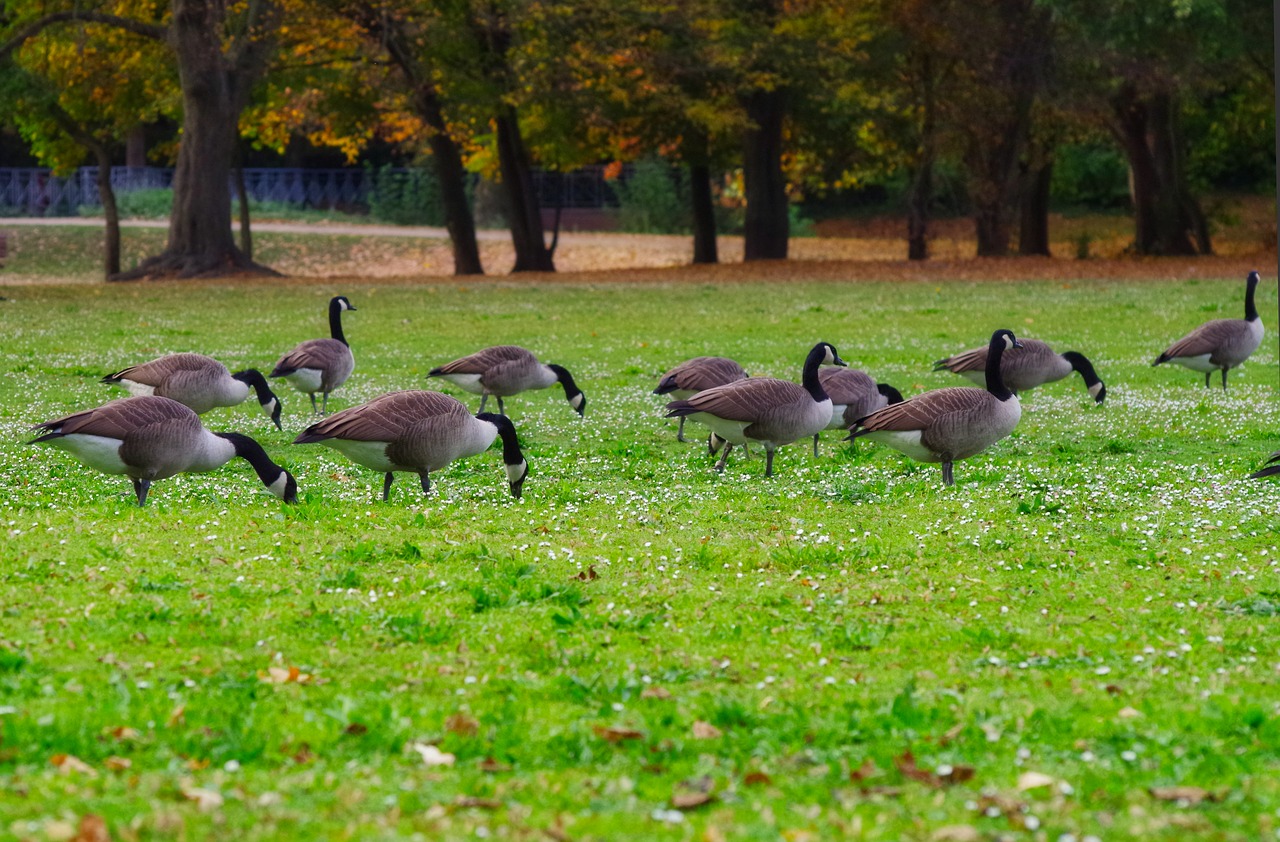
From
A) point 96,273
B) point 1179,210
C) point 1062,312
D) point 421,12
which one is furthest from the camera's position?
point 96,273

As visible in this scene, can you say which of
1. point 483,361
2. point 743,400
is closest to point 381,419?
point 743,400

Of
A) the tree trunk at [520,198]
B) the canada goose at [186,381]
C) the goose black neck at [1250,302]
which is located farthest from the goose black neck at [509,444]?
the tree trunk at [520,198]

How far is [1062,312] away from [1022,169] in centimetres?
2330

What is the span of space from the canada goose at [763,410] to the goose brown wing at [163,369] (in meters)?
5.34

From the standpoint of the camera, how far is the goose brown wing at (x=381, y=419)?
11062mm

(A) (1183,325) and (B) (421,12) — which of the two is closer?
(A) (1183,325)

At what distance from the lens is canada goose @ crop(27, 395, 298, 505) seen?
415 inches

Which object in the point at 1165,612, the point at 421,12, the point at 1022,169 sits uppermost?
the point at 421,12

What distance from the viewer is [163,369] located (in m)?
15.0

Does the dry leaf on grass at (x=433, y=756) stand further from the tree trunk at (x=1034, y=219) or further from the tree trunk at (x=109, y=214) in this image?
the tree trunk at (x=1034, y=219)

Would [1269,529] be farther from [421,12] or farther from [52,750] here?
[421,12]

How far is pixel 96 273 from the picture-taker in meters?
56.4

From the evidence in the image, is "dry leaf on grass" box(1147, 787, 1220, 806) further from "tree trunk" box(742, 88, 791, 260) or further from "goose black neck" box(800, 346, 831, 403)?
"tree trunk" box(742, 88, 791, 260)

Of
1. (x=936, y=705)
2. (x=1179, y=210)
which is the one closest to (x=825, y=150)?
(x=1179, y=210)
